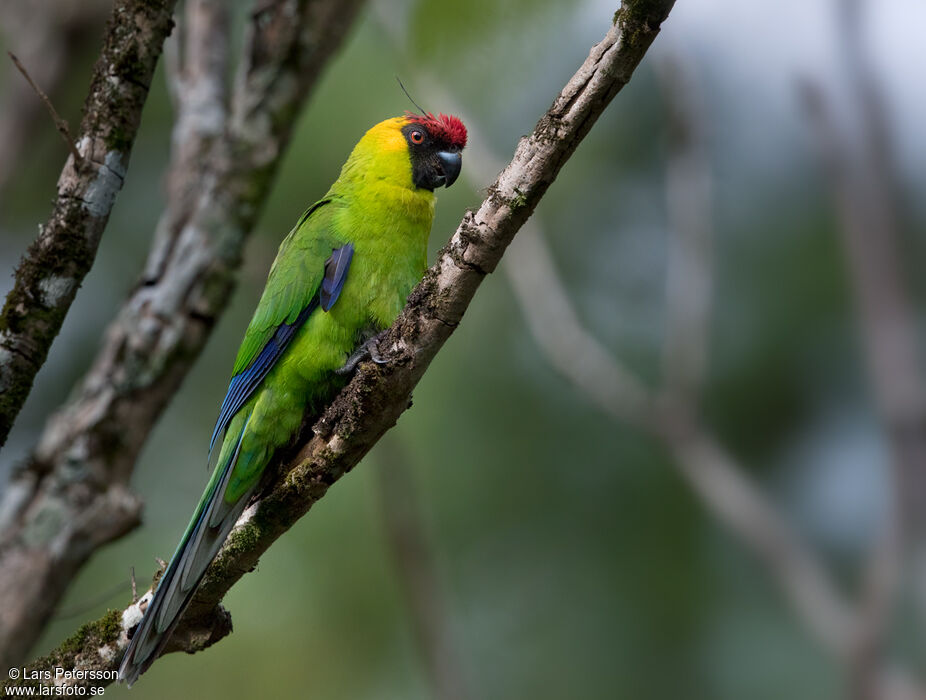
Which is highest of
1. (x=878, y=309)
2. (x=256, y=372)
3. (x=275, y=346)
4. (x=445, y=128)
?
(x=445, y=128)

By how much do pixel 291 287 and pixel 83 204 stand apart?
1105 millimetres

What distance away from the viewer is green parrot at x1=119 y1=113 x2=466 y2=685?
392cm

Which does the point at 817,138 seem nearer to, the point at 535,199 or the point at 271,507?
the point at 535,199

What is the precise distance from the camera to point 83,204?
3.60 metres

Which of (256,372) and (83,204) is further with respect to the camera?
(256,372)

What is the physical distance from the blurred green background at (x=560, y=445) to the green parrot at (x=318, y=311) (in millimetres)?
2346

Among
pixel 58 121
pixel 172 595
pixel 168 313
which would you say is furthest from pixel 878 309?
pixel 58 121

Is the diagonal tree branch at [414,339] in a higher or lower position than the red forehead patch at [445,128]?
lower

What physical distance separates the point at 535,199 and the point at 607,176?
748cm

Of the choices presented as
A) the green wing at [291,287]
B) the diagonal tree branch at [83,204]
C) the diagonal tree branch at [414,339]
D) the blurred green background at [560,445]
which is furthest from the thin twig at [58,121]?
the blurred green background at [560,445]

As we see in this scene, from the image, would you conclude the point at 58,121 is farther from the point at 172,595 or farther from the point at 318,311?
the point at 172,595

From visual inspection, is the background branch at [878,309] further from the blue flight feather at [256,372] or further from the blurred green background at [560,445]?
the blue flight feather at [256,372]

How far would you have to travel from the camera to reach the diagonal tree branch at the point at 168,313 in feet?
14.2

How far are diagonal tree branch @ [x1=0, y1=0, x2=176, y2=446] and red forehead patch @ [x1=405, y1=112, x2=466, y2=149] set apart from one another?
182 centimetres
